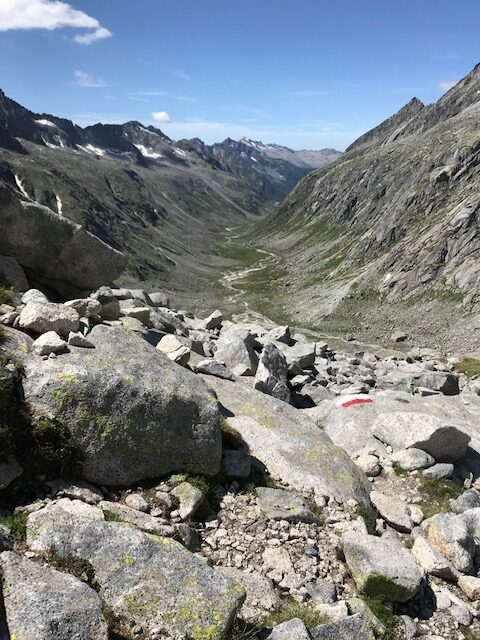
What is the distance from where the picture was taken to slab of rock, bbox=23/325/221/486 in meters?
10.8

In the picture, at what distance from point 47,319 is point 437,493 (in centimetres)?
1447

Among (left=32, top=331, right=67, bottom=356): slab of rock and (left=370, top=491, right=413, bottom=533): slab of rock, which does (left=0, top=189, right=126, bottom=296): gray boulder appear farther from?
(left=370, top=491, right=413, bottom=533): slab of rock

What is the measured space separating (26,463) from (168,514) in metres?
3.39

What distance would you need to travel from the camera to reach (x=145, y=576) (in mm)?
8383

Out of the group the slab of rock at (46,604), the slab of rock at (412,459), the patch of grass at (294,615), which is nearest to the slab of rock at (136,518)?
the slab of rock at (46,604)

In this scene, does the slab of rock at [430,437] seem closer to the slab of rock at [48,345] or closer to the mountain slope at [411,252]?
the slab of rock at [48,345]

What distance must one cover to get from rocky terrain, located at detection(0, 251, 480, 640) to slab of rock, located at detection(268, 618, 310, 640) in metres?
0.04

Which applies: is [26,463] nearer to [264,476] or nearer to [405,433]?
[264,476]

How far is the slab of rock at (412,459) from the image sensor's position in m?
17.4

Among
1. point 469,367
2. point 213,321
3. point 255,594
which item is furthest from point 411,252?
point 255,594

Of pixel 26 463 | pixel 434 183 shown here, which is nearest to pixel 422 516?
pixel 26 463

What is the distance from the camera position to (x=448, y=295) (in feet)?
286

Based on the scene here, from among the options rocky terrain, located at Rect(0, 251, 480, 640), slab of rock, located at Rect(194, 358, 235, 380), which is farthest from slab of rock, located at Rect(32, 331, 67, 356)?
slab of rock, located at Rect(194, 358, 235, 380)

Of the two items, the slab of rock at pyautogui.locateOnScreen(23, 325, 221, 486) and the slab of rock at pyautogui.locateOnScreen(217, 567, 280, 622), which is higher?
the slab of rock at pyautogui.locateOnScreen(23, 325, 221, 486)
